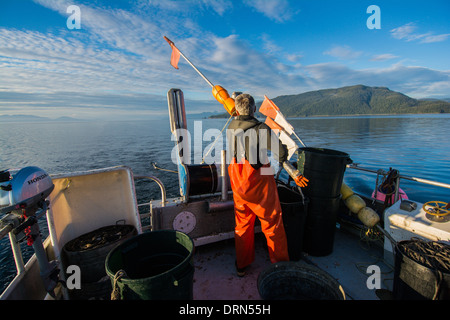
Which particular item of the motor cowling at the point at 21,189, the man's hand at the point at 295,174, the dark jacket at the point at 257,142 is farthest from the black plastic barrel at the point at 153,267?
the man's hand at the point at 295,174

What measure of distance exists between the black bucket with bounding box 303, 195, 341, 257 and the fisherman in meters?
0.66

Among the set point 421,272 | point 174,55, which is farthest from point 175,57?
point 421,272

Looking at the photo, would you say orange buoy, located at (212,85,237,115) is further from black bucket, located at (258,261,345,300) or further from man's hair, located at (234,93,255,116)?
black bucket, located at (258,261,345,300)

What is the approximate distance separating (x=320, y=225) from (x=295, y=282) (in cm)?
104

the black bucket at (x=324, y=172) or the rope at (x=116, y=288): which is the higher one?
the black bucket at (x=324, y=172)

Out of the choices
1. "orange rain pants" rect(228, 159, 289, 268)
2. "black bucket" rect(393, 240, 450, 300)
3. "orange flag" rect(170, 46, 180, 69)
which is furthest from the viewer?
"orange flag" rect(170, 46, 180, 69)

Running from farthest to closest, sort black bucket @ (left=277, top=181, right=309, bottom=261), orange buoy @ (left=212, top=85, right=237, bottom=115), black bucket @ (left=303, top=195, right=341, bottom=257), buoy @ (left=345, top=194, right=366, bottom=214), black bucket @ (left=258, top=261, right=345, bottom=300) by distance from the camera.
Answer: orange buoy @ (left=212, top=85, right=237, bottom=115) < buoy @ (left=345, top=194, right=366, bottom=214) < black bucket @ (left=303, top=195, right=341, bottom=257) < black bucket @ (left=277, top=181, right=309, bottom=261) < black bucket @ (left=258, top=261, right=345, bottom=300)

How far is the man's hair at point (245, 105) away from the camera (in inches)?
95.4

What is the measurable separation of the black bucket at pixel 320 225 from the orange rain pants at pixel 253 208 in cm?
67

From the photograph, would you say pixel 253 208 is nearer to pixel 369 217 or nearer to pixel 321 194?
pixel 321 194

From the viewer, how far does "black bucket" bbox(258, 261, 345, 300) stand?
204cm

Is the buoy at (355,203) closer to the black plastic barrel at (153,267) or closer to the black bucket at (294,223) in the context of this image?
the black bucket at (294,223)

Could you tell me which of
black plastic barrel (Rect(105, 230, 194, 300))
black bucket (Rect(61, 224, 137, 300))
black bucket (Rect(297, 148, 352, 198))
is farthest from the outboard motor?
black bucket (Rect(297, 148, 352, 198))
